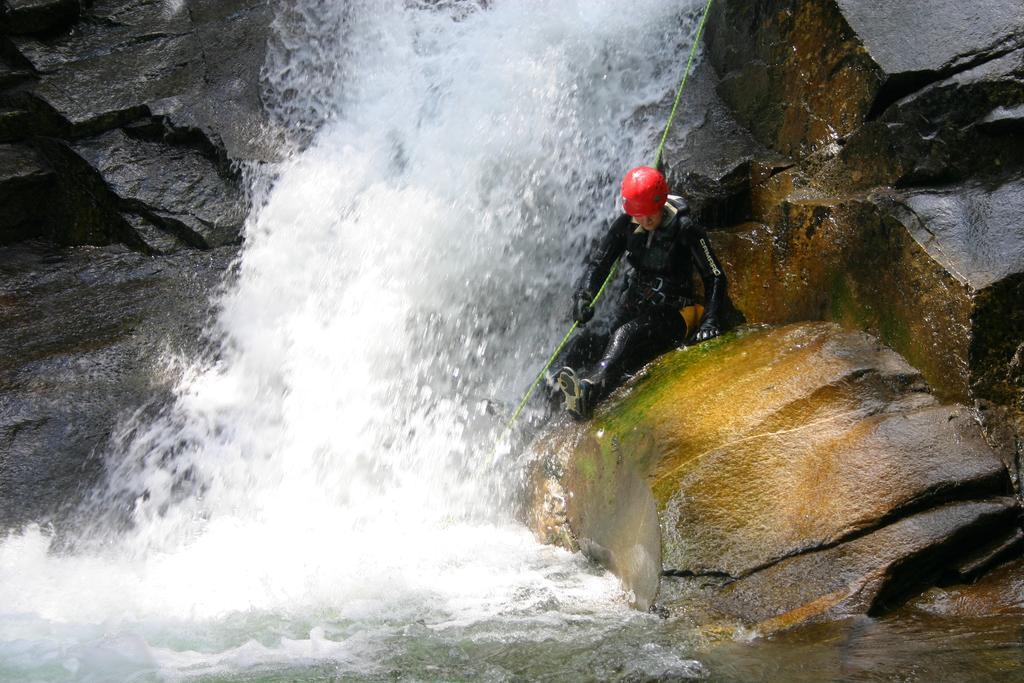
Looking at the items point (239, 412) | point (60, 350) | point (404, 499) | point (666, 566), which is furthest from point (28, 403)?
point (666, 566)

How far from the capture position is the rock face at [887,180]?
4035 mm

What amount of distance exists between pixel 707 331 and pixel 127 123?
5.62 metres

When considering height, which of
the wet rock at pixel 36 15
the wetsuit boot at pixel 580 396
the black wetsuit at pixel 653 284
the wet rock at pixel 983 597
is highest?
the wet rock at pixel 36 15

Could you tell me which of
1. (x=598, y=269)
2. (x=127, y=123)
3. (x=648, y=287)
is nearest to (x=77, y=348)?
(x=127, y=123)

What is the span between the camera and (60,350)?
20.9ft

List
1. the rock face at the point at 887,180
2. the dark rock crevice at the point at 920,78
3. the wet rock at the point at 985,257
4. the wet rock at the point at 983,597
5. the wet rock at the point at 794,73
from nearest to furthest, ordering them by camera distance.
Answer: the wet rock at the point at 983,597 → the wet rock at the point at 985,257 → the rock face at the point at 887,180 → the dark rock crevice at the point at 920,78 → the wet rock at the point at 794,73

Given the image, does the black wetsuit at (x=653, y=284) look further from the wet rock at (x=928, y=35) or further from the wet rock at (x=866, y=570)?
the wet rock at (x=866, y=570)

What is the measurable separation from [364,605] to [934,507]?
259 centimetres

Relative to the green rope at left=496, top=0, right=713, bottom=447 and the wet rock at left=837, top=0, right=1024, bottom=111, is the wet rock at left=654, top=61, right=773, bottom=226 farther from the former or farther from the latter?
the wet rock at left=837, top=0, right=1024, bottom=111

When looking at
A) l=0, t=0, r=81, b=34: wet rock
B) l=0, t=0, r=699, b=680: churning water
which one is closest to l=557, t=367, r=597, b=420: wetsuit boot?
l=0, t=0, r=699, b=680: churning water

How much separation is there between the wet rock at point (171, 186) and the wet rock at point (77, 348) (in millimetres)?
259

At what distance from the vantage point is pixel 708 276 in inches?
211

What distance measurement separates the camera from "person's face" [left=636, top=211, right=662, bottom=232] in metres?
5.37

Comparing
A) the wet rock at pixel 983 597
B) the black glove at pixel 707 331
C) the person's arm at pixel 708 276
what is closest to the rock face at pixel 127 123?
the person's arm at pixel 708 276
